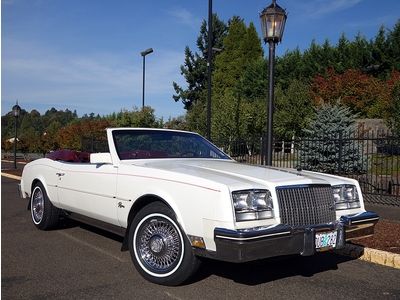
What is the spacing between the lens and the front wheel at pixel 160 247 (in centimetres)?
448

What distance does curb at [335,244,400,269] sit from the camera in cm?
567

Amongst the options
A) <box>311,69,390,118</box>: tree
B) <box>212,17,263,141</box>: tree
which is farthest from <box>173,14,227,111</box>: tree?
<box>311,69,390,118</box>: tree

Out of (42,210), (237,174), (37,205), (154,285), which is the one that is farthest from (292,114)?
(154,285)

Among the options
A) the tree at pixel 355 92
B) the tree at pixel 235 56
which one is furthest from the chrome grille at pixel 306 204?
the tree at pixel 235 56

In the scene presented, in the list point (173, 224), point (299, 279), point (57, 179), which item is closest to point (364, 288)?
point (299, 279)

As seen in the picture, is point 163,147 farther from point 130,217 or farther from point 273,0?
point 273,0

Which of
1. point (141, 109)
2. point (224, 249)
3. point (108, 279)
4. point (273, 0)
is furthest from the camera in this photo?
point (141, 109)

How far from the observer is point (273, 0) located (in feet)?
28.6

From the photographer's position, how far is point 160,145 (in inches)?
241

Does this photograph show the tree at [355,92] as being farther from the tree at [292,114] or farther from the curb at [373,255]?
the curb at [373,255]

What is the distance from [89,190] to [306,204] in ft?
9.04

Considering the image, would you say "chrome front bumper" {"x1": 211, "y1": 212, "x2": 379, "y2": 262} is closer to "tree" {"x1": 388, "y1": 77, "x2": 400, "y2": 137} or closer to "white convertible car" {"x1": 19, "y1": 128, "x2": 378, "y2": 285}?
"white convertible car" {"x1": 19, "y1": 128, "x2": 378, "y2": 285}

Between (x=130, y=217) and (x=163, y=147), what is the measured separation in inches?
49.5

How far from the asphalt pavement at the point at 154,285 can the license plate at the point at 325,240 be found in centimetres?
45
